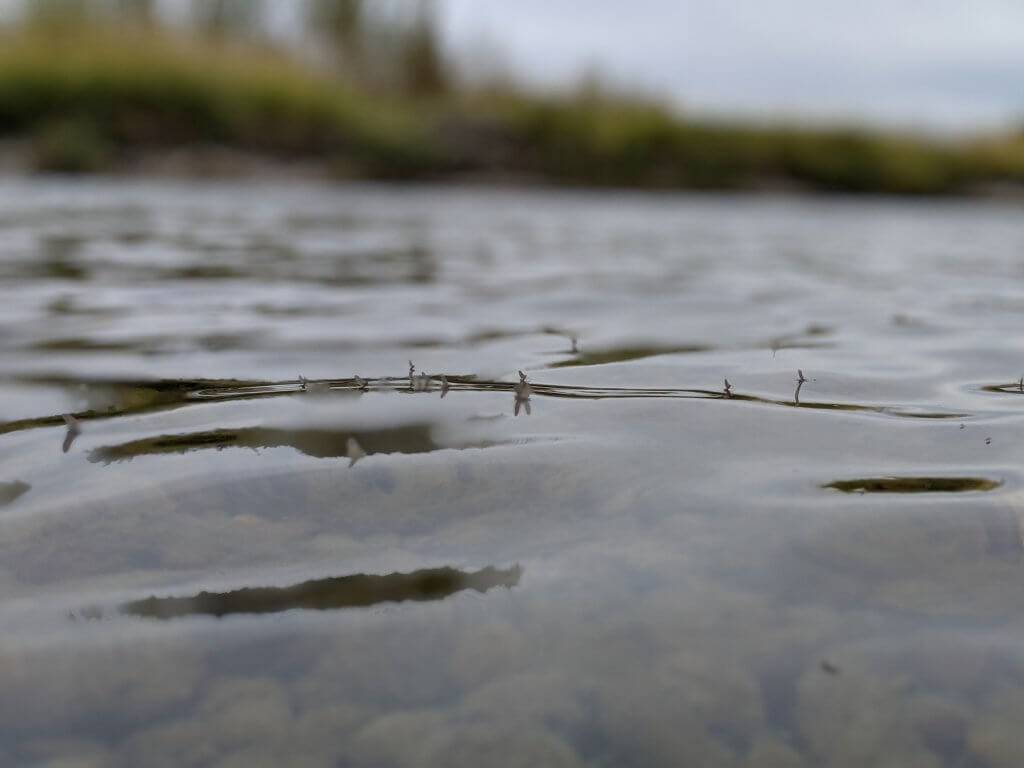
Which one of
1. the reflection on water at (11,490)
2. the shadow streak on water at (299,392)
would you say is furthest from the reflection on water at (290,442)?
the shadow streak on water at (299,392)

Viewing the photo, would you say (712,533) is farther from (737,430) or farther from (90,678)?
(90,678)

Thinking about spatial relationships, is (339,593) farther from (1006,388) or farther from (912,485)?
(1006,388)

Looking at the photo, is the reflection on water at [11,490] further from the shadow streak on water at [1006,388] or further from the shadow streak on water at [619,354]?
the shadow streak on water at [1006,388]

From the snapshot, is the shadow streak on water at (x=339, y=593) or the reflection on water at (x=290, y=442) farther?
the reflection on water at (x=290, y=442)

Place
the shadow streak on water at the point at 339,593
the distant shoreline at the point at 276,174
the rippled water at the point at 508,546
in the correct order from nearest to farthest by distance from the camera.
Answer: the rippled water at the point at 508,546 < the shadow streak on water at the point at 339,593 < the distant shoreline at the point at 276,174

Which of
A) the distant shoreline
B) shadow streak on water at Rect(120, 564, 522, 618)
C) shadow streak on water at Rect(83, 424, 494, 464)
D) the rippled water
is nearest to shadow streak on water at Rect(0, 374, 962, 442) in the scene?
the rippled water

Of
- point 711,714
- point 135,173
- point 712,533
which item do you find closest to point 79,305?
point 712,533

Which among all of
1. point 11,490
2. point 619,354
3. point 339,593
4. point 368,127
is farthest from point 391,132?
point 339,593
